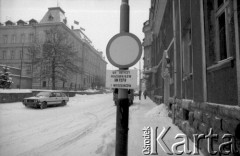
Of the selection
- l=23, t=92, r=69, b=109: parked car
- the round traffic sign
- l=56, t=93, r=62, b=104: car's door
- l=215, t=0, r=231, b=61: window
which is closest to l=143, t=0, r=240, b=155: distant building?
l=215, t=0, r=231, b=61: window

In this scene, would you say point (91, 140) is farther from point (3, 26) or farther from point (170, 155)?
point (3, 26)

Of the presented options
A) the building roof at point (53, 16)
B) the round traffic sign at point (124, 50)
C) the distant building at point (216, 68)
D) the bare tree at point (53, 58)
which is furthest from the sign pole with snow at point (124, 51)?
the building roof at point (53, 16)

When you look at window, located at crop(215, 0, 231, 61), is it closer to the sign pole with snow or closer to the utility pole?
the sign pole with snow

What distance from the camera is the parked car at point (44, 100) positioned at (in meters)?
15.4

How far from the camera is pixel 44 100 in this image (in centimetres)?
1592

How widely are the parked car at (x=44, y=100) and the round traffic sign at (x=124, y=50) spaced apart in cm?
1335

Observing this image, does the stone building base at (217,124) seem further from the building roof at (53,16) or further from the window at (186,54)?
the building roof at (53,16)

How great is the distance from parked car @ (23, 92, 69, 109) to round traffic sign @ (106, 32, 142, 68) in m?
13.4

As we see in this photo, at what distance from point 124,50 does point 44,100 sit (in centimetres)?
1389

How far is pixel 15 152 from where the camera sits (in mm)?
5129

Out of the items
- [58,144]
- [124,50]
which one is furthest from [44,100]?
[124,50]

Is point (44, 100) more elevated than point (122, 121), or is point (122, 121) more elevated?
point (122, 121)

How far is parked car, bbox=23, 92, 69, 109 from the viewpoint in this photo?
15.4 metres

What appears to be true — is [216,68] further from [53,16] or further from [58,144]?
[53,16]
